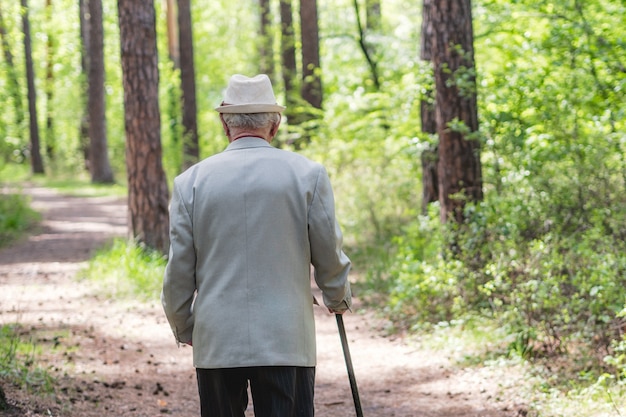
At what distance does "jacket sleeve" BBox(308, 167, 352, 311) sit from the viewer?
10.8 feet

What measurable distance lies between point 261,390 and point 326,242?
2.09ft

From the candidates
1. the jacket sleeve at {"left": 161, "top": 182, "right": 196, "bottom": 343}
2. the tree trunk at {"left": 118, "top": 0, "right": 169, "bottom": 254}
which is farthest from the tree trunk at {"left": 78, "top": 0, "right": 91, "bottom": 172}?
the jacket sleeve at {"left": 161, "top": 182, "right": 196, "bottom": 343}

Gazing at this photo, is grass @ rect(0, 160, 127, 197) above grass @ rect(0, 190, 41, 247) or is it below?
below

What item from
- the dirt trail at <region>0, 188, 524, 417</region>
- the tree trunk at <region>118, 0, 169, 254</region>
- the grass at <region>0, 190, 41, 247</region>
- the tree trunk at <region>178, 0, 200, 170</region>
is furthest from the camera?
the tree trunk at <region>178, 0, 200, 170</region>

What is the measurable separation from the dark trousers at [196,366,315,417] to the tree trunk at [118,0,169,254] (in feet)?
25.6

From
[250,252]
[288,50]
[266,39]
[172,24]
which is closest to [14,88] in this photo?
[172,24]

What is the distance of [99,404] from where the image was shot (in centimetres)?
598

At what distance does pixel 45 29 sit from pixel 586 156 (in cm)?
3412

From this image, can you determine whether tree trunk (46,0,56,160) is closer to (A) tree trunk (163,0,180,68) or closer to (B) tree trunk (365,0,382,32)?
(A) tree trunk (163,0,180,68)

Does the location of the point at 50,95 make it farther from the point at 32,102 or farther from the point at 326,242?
the point at 326,242

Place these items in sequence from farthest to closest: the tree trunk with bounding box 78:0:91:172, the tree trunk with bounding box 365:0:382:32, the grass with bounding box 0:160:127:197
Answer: the tree trunk with bounding box 78:0:91:172
the grass with bounding box 0:160:127:197
the tree trunk with bounding box 365:0:382:32

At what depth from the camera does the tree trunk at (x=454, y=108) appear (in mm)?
8398

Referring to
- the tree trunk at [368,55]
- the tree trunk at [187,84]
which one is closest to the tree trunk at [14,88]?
the tree trunk at [187,84]

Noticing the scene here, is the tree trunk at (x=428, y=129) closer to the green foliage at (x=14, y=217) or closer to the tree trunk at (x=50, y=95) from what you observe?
the green foliage at (x=14, y=217)
